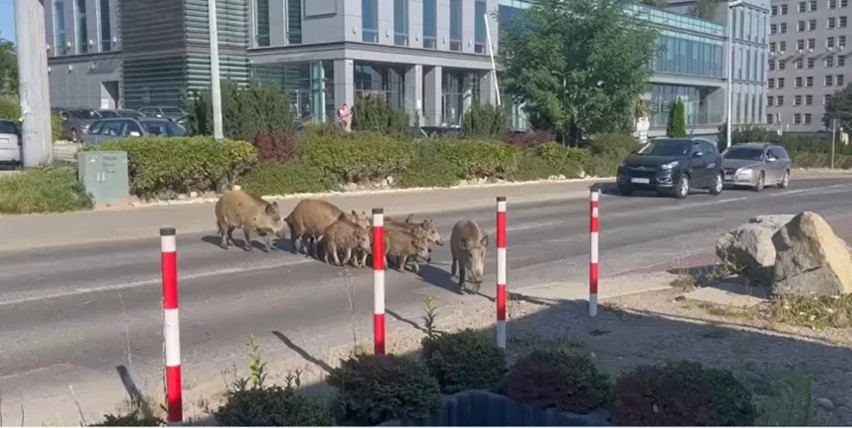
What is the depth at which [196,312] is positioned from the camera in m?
10.0

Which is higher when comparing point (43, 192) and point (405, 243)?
point (43, 192)

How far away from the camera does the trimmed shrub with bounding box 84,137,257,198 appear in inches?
832

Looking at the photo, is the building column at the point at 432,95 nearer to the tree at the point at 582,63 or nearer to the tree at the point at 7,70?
the tree at the point at 582,63

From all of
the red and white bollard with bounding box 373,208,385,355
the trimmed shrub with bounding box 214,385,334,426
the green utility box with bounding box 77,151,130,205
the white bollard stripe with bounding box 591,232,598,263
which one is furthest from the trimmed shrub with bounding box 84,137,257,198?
the trimmed shrub with bounding box 214,385,334,426

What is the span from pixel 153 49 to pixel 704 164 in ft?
114

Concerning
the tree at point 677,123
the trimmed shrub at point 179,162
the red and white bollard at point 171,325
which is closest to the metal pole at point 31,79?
the trimmed shrub at point 179,162

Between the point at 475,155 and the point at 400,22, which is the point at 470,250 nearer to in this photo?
the point at 475,155

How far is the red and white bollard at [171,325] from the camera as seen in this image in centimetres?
483

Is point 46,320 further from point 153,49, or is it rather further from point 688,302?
point 153,49

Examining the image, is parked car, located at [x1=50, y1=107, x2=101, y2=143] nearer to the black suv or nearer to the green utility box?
the green utility box

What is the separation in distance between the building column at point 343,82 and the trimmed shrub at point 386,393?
142 ft

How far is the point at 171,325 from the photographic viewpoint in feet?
16.1

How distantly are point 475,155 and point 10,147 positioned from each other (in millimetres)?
14405

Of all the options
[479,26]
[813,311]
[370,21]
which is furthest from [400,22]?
[813,311]
